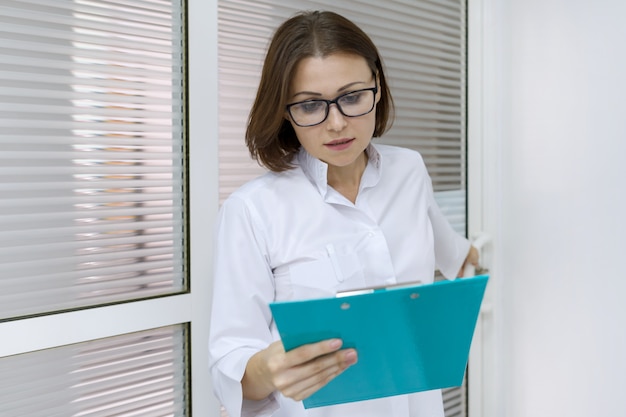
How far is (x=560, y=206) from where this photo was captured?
5.41 ft

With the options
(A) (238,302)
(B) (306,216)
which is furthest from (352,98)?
(A) (238,302)

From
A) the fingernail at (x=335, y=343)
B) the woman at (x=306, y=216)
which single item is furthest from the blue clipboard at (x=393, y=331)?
the woman at (x=306, y=216)

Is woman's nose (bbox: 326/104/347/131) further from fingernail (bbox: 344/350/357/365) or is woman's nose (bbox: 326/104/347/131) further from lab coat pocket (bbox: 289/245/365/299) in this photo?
fingernail (bbox: 344/350/357/365)

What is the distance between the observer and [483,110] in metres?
1.85

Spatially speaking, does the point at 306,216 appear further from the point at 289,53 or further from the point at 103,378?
the point at 103,378

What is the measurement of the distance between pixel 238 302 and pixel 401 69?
0.91m

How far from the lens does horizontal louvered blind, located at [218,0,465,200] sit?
1.31 meters

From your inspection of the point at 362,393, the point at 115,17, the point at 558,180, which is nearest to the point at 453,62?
the point at 558,180

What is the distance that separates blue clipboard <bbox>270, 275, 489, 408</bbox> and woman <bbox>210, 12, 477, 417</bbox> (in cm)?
13

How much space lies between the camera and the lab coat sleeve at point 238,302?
1.06 m

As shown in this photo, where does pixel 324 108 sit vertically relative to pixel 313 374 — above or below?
above

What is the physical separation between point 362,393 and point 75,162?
0.67m

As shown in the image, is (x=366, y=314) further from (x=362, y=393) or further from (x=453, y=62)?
(x=453, y=62)

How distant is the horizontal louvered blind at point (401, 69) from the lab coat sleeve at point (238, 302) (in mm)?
221
